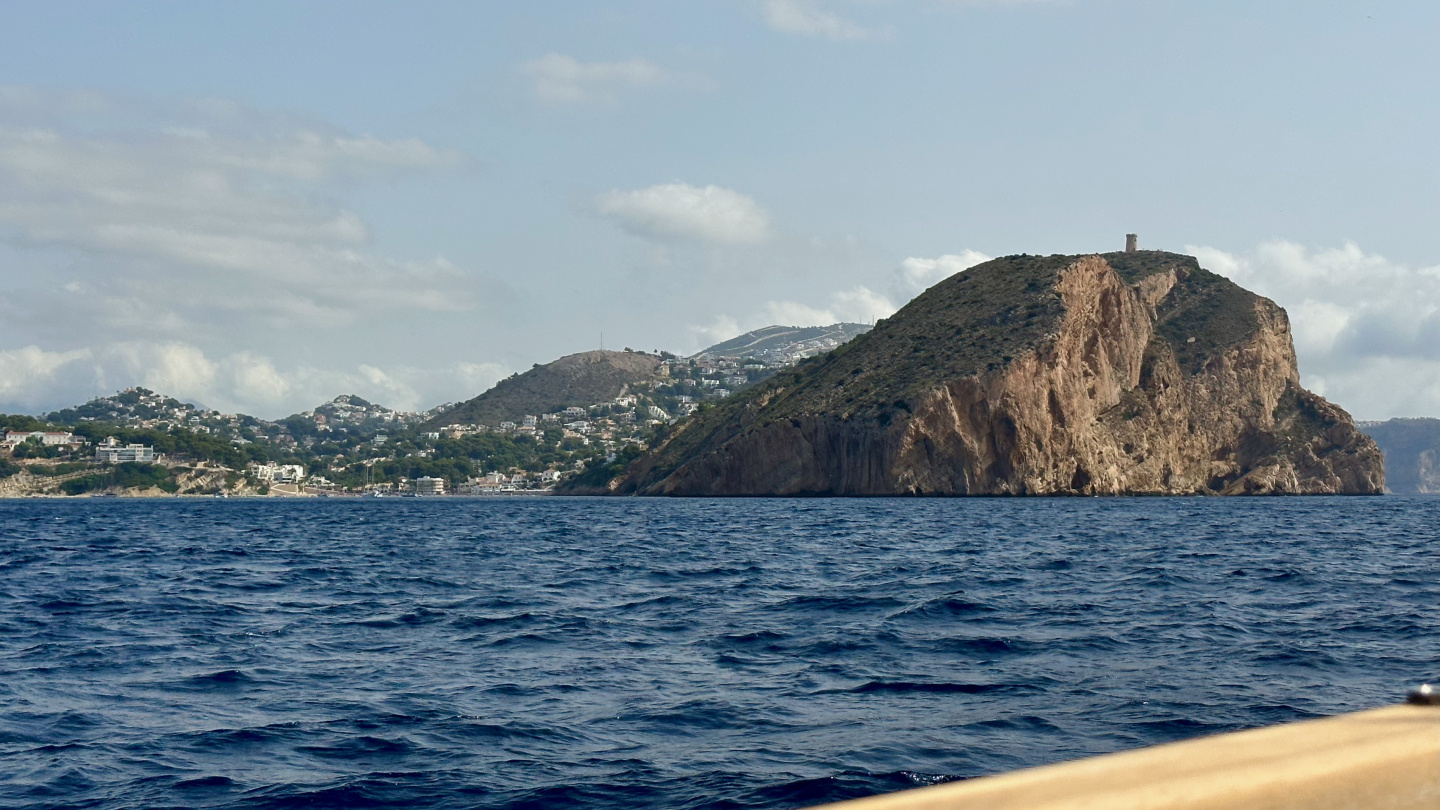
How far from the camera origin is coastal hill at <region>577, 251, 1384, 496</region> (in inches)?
4341

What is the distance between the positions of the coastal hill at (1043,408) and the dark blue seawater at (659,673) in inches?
3138

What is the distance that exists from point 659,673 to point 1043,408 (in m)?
102

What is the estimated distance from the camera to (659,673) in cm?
1427

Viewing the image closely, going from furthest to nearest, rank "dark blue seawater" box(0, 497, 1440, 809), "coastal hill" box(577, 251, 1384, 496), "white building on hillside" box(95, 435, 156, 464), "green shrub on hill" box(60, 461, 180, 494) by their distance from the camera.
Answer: "white building on hillside" box(95, 435, 156, 464) < "green shrub on hill" box(60, 461, 180, 494) < "coastal hill" box(577, 251, 1384, 496) < "dark blue seawater" box(0, 497, 1440, 809)

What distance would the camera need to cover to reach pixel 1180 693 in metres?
12.7

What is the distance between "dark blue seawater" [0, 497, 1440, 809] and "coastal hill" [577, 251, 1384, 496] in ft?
262

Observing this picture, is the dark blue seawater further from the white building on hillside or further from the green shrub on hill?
the white building on hillside

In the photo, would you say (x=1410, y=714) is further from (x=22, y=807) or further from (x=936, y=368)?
(x=936, y=368)

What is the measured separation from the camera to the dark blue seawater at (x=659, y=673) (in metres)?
9.95

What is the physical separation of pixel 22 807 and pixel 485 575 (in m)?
20.1

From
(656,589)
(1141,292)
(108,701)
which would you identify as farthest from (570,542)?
(1141,292)

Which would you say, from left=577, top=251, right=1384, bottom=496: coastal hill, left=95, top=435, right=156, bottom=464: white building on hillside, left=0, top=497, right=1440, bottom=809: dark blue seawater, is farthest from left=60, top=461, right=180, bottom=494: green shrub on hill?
left=0, top=497, right=1440, bottom=809: dark blue seawater

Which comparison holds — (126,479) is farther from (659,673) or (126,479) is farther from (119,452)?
(659,673)

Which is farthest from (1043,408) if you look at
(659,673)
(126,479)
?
(126,479)
